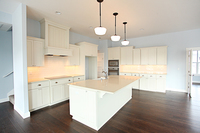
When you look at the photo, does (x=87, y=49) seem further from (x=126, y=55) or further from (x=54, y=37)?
(x=126, y=55)

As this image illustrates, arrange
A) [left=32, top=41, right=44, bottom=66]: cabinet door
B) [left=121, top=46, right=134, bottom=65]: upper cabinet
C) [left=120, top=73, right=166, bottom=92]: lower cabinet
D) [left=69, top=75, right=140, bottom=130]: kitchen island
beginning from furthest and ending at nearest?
[left=121, top=46, right=134, bottom=65]: upper cabinet
[left=120, top=73, right=166, bottom=92]: lower cabinet
[left=32, top=41, right=44, bottom=66]: cabinet door
[left=69, top=75, right=140, bottom=130]: kitchen island

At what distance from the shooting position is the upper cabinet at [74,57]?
450 centimetres

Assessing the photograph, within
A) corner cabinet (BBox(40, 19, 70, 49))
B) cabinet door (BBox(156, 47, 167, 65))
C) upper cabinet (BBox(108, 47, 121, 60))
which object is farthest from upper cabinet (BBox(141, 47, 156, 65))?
corner cabinet (BBox(40, 19, 70, 49))

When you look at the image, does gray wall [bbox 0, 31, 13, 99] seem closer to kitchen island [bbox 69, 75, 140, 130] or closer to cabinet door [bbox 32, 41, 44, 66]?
cabinet door [bbox 32, 41, 44, 66]

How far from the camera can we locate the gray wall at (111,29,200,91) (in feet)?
15.9

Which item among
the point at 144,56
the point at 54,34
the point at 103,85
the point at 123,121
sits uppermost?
the point at 54,34

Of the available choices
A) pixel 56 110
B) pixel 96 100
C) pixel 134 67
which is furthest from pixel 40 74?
pixel 134 67

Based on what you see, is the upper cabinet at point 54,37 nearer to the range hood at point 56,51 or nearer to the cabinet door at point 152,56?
the range hood at point 56,51

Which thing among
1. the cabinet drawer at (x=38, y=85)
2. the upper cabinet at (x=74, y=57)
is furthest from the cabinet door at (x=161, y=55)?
the cabinet drawer at (x=38, y=85)

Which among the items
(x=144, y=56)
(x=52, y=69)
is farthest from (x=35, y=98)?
(x=144, y=56)

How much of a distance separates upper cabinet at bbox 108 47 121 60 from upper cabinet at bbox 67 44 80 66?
2.38m

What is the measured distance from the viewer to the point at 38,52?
3.44 m

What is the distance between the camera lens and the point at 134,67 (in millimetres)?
6246

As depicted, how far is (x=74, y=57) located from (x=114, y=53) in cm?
274
